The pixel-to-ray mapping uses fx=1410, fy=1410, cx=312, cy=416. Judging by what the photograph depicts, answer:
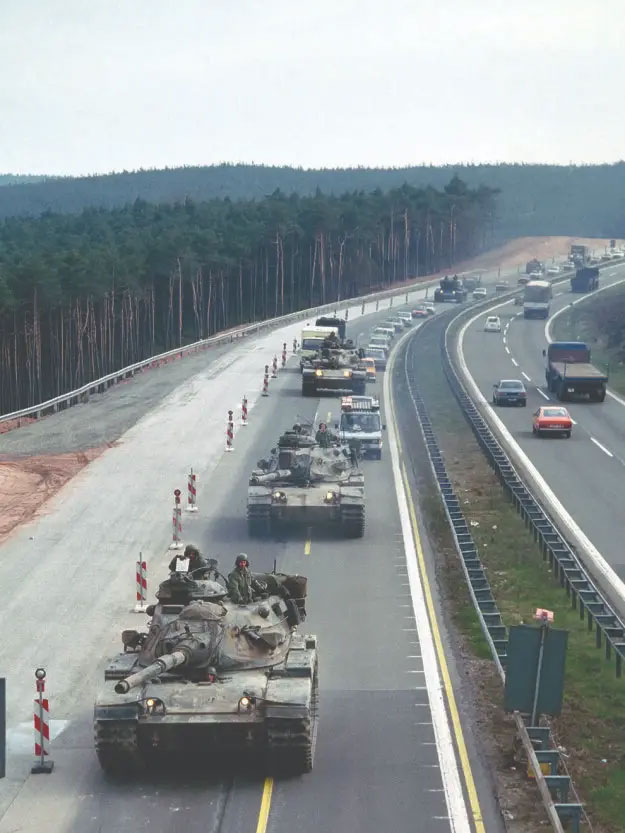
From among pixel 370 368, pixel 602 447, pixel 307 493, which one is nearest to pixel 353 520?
pixel 307 493

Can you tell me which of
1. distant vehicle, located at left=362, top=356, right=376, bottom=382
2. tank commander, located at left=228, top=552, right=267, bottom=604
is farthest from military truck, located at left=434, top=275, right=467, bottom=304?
tank commander, located at left=228, top=552, right=267, bottom=604

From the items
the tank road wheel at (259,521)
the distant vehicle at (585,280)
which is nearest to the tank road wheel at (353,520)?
the tank road wheel at (259,521)

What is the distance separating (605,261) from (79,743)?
17461 cm

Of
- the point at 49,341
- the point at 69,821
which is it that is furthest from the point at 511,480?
the point at 49,341

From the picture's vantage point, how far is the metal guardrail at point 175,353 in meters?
70.7

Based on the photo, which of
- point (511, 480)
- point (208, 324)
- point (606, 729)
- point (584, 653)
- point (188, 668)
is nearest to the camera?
point (188, 668)

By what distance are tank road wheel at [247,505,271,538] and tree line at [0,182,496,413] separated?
61720 millimetres

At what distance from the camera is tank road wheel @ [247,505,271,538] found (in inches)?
A: 1556

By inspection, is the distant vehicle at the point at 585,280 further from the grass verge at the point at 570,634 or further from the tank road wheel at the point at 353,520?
the tank road wheel at the point at 353,520

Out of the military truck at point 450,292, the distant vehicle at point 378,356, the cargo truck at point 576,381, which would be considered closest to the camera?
the cargo truck at point 576,381

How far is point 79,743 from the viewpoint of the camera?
76.5ft

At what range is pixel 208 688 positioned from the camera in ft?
71.3

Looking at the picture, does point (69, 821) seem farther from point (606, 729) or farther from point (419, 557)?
point (419, 557)

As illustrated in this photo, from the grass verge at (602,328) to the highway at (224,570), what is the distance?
3985 centimetres
